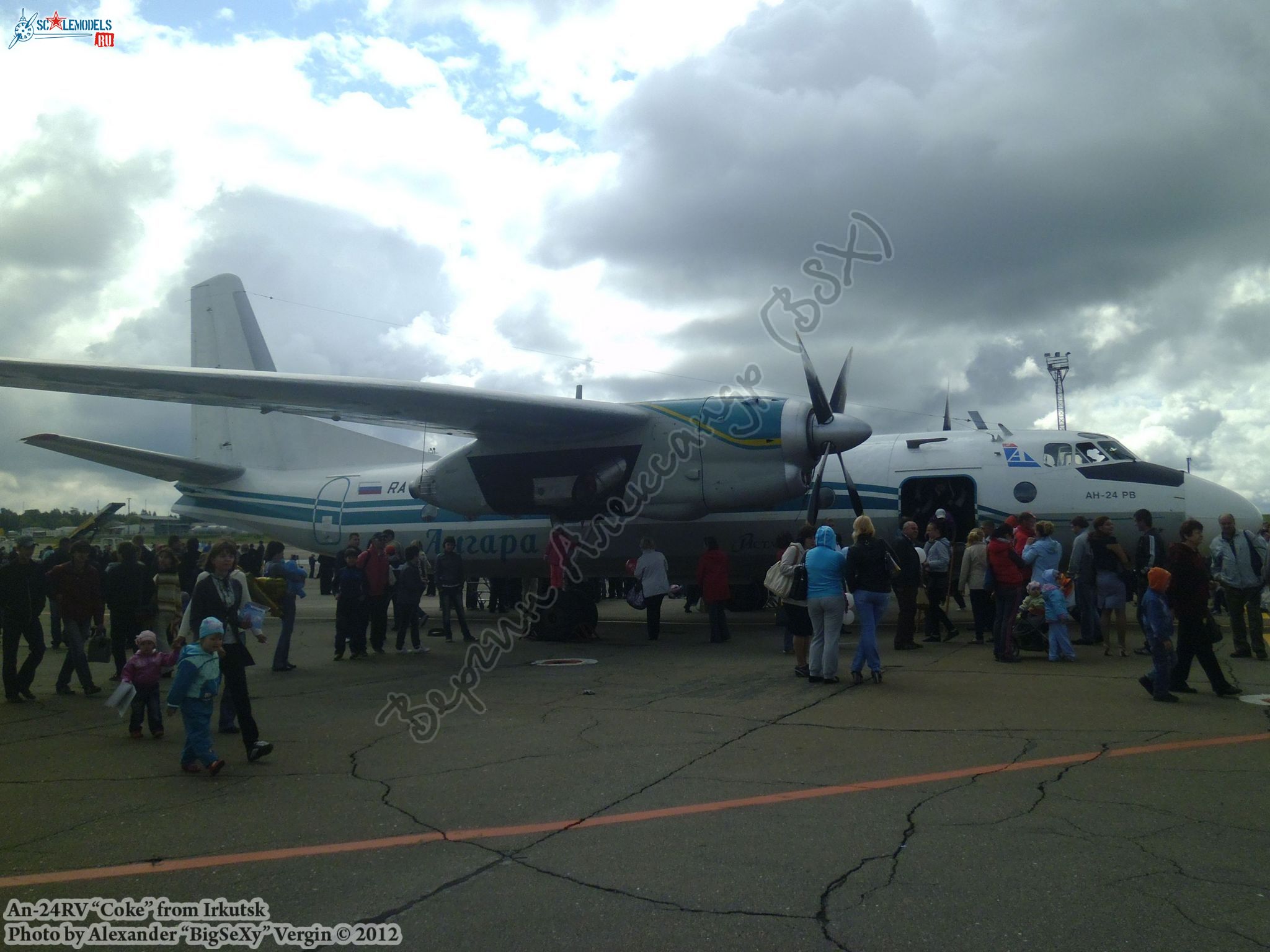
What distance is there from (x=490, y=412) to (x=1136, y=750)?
923 cm

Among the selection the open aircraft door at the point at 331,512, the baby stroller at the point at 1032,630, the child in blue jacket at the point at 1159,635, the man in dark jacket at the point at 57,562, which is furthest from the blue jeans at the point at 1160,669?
the open aircraft door at the point at 331,512

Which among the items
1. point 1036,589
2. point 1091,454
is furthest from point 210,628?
point 1091,454

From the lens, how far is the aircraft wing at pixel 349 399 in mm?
10664

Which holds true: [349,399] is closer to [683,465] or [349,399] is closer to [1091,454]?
[683,465]

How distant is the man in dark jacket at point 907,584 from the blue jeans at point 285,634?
806 centimetres

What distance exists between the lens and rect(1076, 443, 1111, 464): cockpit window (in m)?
13.5

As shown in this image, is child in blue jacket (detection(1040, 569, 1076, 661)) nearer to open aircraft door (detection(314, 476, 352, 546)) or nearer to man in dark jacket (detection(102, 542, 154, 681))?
man in dark jacket (detection(102, 542, 154, 681))

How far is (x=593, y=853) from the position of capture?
4.39 meters

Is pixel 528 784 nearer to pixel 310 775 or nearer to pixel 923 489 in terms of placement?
pixel 310 775

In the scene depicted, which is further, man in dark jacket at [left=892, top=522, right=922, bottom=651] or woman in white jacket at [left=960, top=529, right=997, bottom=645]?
woman in white jacket at [left=960, top=529, right=997, bottom=645]

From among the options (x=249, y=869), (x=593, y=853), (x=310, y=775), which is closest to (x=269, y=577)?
(x=310, y=775)

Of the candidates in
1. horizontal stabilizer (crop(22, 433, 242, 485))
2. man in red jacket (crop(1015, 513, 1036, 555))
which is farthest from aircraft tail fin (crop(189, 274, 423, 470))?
man in red jacket (crop(1015, 513, 1036, 555))

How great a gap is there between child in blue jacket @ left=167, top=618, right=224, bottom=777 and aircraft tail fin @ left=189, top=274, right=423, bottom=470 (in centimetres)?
1351

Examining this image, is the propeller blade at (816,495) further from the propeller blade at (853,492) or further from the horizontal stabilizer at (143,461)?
the horizontal stabilizer at (143,461)
